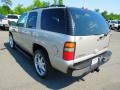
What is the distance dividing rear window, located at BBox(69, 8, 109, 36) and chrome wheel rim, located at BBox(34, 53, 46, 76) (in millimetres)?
1443

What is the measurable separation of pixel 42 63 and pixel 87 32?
64.2 inches

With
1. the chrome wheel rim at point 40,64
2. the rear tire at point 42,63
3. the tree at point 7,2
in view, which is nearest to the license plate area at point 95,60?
the rear tire at point 42,63

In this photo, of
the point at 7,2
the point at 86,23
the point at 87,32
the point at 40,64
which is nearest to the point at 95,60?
the point at 87,32

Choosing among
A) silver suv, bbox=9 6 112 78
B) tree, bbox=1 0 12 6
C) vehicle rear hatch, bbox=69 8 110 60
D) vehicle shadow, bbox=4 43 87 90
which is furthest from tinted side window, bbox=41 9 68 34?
tree, bbox=1 0 12 6

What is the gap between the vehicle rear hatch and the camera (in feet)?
13.8

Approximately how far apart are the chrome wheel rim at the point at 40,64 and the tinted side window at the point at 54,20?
864 mm

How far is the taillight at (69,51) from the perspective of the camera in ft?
13.4

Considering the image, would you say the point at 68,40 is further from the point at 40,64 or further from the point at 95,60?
the point at 40,64

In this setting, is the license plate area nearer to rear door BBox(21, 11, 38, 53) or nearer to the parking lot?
the parking lot

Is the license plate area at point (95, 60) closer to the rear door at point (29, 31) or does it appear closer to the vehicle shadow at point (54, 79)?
the vehicle shadow at point (54, 79)

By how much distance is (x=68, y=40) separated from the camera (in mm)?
4047

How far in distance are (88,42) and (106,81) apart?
1.51 metres

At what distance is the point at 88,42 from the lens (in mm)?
4395

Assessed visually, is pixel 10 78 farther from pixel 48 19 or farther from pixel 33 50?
pixel 48 19
